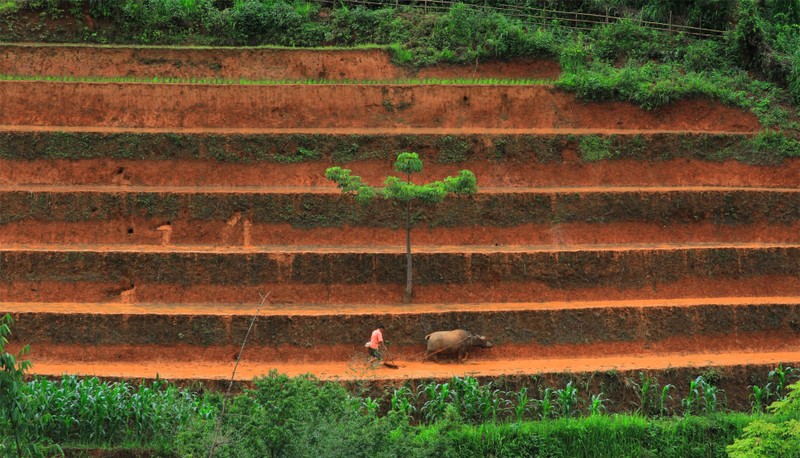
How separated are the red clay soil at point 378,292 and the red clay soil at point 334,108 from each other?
6.11m

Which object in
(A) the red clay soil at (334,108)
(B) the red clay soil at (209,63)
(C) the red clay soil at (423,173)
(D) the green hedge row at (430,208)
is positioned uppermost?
(B) the red clay soil at (209,63)

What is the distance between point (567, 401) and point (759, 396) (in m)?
3.87

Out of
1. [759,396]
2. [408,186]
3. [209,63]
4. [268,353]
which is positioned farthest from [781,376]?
[209,63]

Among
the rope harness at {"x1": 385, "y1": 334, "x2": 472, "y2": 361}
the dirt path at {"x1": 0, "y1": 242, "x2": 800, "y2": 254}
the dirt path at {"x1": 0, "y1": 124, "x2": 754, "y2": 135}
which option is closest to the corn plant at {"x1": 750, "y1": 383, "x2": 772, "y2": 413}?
the dirt path at {"x1": 0, "y1": 242, "x2": 800, "y2": 254}

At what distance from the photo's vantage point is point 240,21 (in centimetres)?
3062

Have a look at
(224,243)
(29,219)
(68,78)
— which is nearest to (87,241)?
(29,219)

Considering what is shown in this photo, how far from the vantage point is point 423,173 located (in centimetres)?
2505

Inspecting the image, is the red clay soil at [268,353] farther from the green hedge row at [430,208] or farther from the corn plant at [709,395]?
the green hedge row at [430,208]

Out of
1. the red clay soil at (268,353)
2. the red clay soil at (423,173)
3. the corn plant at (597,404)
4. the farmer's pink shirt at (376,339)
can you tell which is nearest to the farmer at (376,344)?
the farmer's pink shirt at (376,339)

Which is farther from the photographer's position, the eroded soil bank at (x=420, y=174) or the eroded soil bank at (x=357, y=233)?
the eroded soil bank at (x=420, y=174)

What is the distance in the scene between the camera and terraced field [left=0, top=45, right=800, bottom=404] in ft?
64.5

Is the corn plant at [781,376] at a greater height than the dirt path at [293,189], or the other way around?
the dirt path at [293,189]

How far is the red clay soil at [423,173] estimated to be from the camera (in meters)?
24.1

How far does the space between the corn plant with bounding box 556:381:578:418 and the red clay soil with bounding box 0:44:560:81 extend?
14.1 metres
